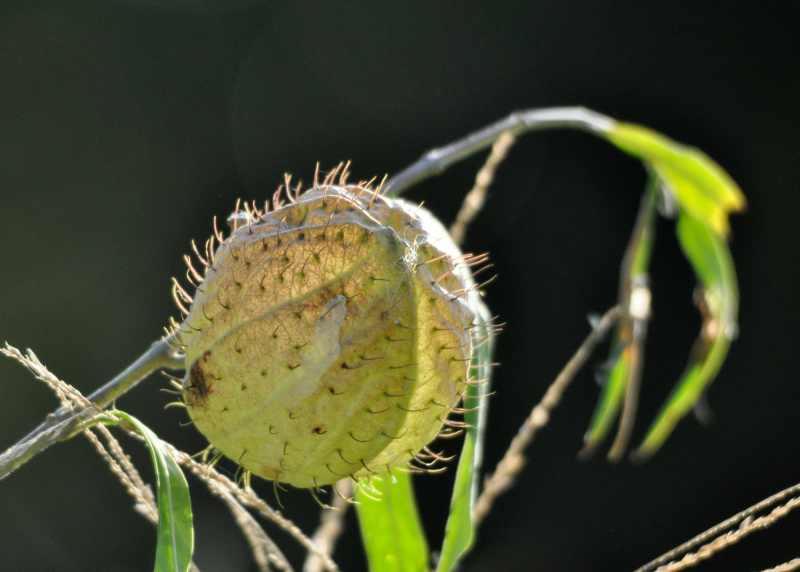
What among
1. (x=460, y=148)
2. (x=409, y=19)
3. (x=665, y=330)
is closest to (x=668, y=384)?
(x=665, y=330)

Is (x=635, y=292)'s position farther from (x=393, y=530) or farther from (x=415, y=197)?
(x=415, y=197)

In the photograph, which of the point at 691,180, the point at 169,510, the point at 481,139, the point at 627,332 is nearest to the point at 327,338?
the point at 169,510

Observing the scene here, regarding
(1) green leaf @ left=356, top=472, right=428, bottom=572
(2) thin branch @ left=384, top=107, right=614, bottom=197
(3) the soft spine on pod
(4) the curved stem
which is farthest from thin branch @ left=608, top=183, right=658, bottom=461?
(4) the curved stem

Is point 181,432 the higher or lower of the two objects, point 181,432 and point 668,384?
the higher

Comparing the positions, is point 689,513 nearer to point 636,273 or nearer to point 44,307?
point 44,307

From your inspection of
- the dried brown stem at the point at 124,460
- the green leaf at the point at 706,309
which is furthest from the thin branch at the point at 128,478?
the green leaf at the point at 706,309
